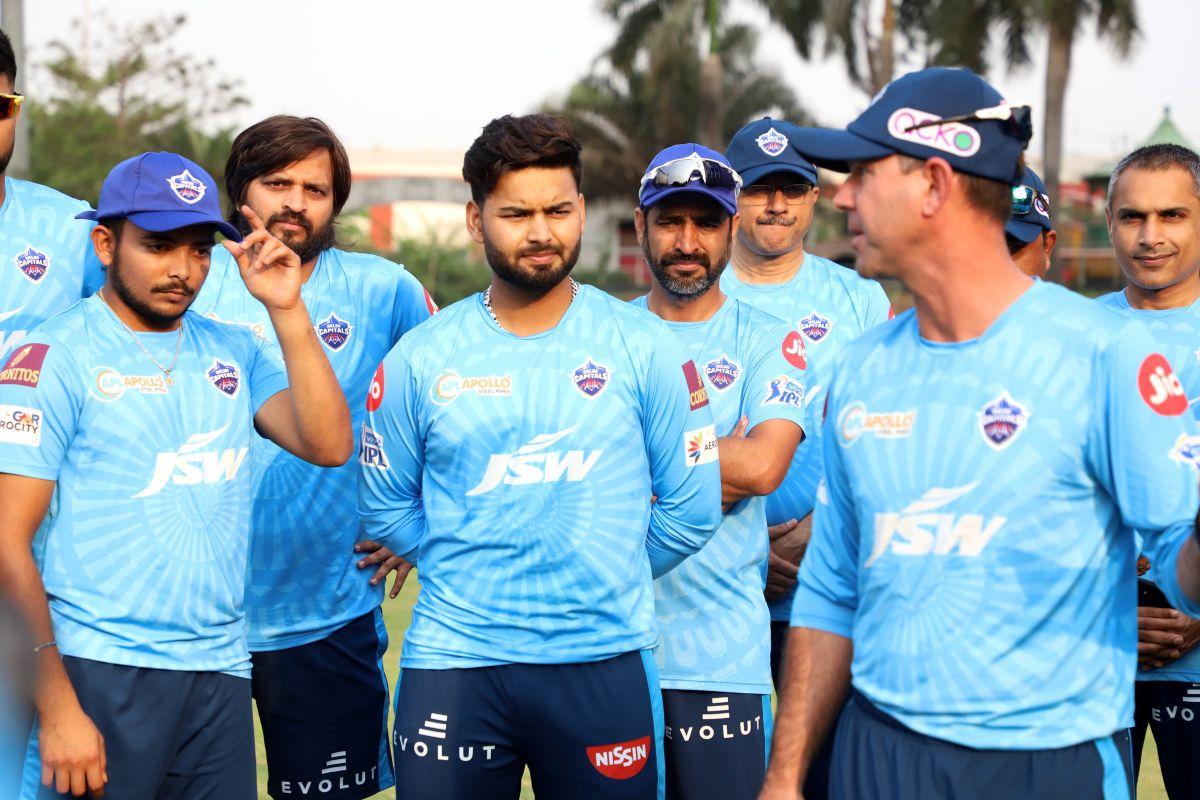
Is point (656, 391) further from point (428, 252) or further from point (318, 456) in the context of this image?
point (428, 252)

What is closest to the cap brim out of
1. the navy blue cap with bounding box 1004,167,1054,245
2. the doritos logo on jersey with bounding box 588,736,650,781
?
the navy blue cap with bounding box 1004,167,1054,245

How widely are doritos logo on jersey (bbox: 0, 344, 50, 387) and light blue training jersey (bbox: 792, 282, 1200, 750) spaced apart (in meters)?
2.37

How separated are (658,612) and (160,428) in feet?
5.55

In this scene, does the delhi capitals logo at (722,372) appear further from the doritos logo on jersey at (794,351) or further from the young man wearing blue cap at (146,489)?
the young man wearing blue cap at (146,489)

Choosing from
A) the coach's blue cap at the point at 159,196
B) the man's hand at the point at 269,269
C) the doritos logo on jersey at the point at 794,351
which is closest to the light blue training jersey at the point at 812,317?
the doritos logo on jersey at the point at 794,351

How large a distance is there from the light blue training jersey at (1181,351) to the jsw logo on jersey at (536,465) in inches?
71.9

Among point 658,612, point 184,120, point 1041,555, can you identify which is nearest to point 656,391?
point 658,612

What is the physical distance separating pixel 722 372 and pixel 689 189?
634mm

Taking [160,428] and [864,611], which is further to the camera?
[160,428]

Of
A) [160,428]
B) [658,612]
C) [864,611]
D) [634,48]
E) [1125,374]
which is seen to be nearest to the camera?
[1125,374]

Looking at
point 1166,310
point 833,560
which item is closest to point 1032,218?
point 1166,310

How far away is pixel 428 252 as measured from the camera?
1364 inches

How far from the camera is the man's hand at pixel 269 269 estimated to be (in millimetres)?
4238

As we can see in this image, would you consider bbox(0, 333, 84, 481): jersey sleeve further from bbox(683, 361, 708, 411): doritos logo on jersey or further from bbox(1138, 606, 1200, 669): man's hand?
bbox(1138, 606, 1200, 669): man's hand
